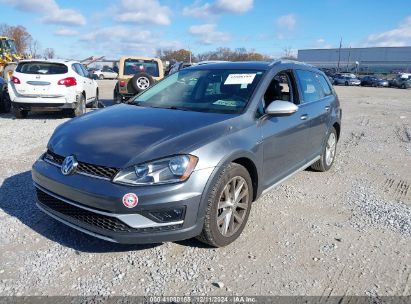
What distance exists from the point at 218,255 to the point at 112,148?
4.31ft

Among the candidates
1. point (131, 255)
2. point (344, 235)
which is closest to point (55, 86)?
point (131, 255)

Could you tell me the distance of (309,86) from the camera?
498cm

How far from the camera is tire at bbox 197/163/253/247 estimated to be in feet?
9.94

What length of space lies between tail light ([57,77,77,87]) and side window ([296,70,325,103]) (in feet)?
22.0

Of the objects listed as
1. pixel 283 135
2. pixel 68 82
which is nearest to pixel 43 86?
pixel 68 82

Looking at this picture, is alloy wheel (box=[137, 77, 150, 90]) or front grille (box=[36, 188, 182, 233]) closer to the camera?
front grille (box=[36, 188, 182, 233])

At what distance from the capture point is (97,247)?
3.28 metres

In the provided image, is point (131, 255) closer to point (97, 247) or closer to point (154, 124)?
point (97, 247)

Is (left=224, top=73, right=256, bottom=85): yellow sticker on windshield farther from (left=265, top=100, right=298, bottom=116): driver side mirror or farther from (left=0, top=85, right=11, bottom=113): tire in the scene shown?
(left=0, top=85, right=11, bottom=113): tire

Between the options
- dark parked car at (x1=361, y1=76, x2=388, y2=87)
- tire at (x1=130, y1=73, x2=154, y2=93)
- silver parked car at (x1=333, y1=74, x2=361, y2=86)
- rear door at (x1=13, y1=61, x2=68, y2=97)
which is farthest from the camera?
silver parked car at (x1=333, y1=74, x2=361, y2=86)

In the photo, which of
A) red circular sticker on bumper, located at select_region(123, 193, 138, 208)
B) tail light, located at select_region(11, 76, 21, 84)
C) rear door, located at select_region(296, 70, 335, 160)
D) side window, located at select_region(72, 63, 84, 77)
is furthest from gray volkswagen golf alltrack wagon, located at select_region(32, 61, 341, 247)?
side window, located at select_region(72, 63, 84, 77)

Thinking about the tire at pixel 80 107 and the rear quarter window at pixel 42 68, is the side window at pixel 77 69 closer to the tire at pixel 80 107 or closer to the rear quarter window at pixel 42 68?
the rear quarter window at pixel 42 68

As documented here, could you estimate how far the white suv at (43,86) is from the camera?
365 inches

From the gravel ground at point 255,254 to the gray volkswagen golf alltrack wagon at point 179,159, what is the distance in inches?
12.0
